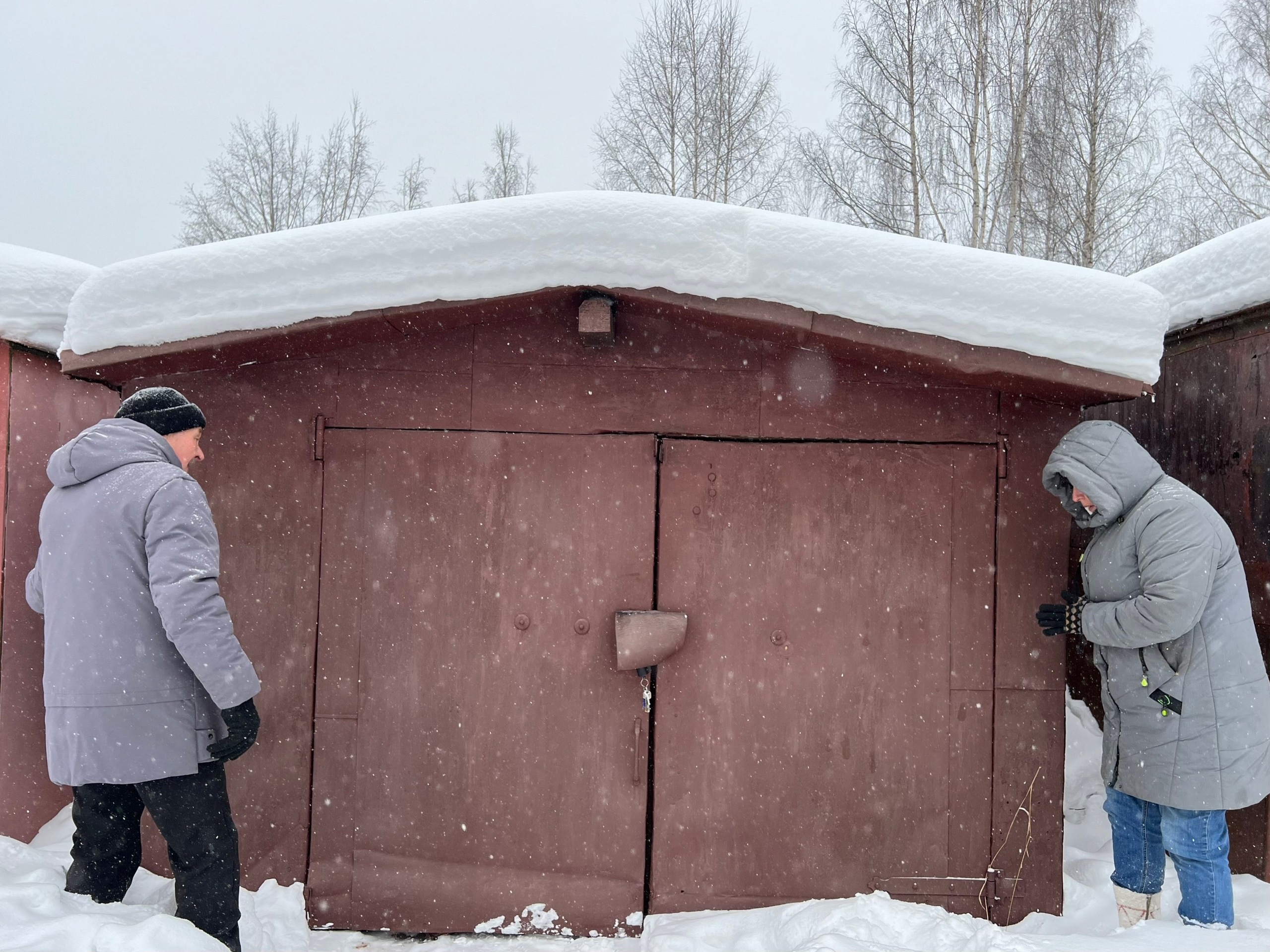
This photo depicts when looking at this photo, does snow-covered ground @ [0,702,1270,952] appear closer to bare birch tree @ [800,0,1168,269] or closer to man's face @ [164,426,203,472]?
man's face @ [164,426,203,472]

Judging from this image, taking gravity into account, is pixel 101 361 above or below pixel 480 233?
below

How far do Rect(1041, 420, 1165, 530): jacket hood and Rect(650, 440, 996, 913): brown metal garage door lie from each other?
1.45 ft

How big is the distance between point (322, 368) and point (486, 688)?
1.60 m

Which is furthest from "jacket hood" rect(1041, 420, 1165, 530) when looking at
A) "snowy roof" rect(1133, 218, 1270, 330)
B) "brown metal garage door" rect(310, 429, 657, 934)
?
"brown metal garage door" rect(310, 429, 657, 934)

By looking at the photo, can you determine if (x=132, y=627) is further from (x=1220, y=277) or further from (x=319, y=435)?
(x=1220, y=277)

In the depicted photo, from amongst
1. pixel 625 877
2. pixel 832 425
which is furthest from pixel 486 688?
pixel 832 425

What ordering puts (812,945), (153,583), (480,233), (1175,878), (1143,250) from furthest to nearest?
1. (1143,250)
2. (1175,878)
3. (480,233)
4. (812,945)
5. (153,583)

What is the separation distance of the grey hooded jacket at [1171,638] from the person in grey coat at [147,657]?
122 inches

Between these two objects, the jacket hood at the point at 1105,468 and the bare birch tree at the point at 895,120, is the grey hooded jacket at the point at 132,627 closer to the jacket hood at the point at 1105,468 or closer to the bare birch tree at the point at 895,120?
the jacket hood at the point at 1105,468

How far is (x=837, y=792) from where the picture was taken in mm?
3596

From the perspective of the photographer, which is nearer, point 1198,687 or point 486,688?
point 1198,687

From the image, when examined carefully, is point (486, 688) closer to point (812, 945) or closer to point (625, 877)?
point (625, 877)

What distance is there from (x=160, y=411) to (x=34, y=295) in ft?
4.83

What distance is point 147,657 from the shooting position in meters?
2.58
